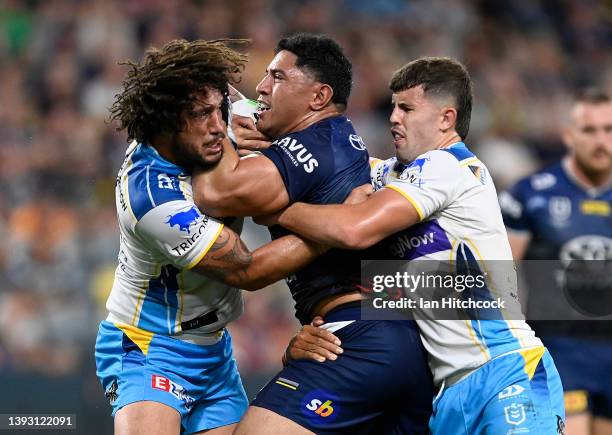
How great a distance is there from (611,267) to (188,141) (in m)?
3.97

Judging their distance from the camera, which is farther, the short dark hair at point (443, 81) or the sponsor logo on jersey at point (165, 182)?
the short dark hair at point (443, 81)

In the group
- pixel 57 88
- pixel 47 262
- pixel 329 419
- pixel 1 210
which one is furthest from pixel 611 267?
pixel 57 88

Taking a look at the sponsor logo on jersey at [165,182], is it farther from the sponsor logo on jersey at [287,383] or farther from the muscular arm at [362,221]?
the sponsor logo on jersey at [287,383]

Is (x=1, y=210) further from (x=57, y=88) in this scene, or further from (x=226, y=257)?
(x=226, y=257)

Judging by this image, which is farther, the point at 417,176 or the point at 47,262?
the point at 47,262

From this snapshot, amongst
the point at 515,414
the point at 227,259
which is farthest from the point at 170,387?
the point at 515,414

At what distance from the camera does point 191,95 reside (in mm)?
5109

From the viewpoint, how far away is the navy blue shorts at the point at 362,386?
4.92 m

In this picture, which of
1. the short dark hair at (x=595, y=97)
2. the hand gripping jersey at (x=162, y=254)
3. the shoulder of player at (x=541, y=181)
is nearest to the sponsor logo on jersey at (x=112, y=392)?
the hand gripping jersey at (x=162, y=254)

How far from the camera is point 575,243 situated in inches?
306

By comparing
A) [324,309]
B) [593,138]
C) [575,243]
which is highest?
[593,138]

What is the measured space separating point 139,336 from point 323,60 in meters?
1.80

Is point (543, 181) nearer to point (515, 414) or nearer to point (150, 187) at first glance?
point (515, 414)

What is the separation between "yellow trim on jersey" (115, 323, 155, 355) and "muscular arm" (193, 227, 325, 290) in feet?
2.01
